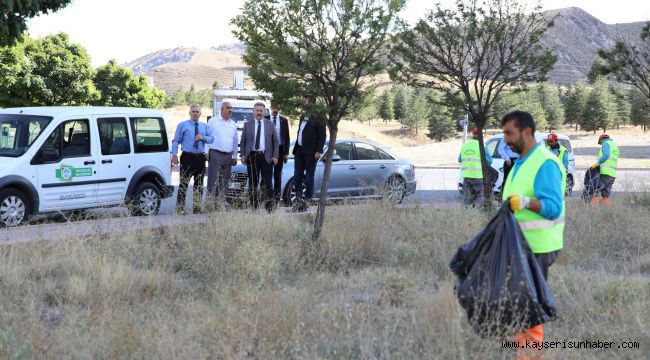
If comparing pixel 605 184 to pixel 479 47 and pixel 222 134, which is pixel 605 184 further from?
pixel 222 134

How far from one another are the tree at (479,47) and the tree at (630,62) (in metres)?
2.18

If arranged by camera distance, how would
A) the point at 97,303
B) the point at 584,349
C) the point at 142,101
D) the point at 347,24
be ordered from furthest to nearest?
the point at 142,101, the point at 347,24, the point at 97,303, the point at 584,349

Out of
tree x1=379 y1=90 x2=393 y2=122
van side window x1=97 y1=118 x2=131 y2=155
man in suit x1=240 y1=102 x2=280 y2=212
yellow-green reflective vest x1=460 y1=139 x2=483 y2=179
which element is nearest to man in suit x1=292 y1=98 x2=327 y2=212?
man in suit x1=240 y1=102 x2=280 y2=212

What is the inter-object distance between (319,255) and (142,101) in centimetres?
4177

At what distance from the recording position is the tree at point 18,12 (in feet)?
44.5

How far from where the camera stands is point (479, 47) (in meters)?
10.5

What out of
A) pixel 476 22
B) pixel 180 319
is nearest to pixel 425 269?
pixel 180 319

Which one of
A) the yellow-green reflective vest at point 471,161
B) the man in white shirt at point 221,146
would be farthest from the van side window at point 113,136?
the yellow-green reflective vest at point 471,161

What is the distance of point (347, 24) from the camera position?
7.99m

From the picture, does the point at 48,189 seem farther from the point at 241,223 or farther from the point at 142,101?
the point at 142,101

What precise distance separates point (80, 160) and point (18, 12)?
5.95 metres

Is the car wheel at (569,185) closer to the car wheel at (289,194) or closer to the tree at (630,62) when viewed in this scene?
the tree at (630,62)

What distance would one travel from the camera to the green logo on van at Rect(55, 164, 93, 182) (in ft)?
31.9

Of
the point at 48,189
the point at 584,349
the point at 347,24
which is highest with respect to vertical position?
the point at 347,24
